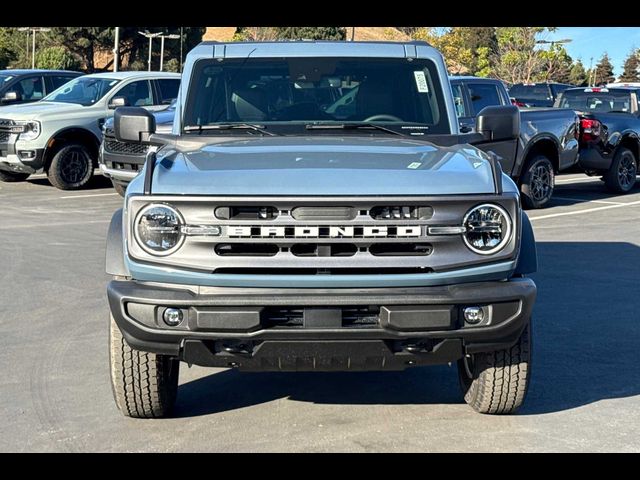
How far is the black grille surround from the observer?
4344 mm

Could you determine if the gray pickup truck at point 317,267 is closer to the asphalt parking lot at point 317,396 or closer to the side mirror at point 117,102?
the asphalt parking lot at point 317,396

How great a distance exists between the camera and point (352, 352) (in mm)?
4359

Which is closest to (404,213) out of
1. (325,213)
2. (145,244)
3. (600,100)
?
(325,213)

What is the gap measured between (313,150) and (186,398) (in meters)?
1.54

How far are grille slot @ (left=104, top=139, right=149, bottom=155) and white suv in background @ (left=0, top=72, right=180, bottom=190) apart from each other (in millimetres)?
1597

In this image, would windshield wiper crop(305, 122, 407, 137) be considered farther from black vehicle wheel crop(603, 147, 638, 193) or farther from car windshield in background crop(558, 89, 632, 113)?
car windshield in background crop(558, 89, 632, 113)

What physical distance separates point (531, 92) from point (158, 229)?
24.7 m

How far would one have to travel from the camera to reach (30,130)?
15.2m

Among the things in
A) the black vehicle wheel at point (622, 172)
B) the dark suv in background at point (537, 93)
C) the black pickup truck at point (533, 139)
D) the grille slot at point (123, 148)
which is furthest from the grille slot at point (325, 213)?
the dark suv in background at point (537, 93)

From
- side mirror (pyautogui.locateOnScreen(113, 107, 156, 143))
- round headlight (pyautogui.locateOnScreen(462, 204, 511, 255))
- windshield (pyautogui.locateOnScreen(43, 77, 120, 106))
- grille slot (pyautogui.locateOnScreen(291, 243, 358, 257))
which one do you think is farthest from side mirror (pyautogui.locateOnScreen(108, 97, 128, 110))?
round headlight (pyautogui.locateOnScreen(462, 204, 511, 255))

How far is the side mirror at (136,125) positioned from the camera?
5.71 metres

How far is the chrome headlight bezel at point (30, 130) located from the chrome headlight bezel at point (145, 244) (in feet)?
37.0
